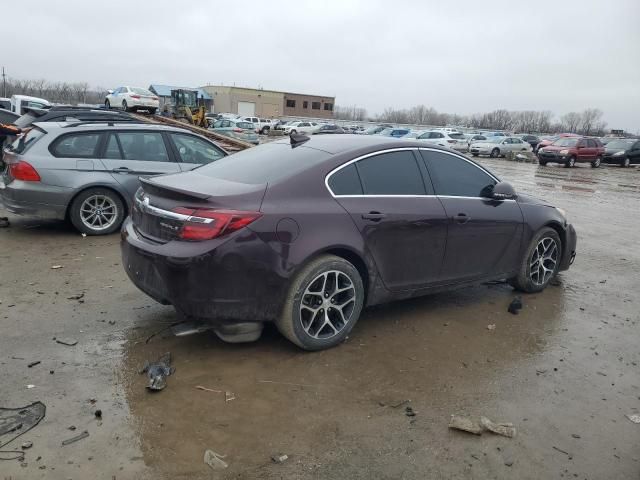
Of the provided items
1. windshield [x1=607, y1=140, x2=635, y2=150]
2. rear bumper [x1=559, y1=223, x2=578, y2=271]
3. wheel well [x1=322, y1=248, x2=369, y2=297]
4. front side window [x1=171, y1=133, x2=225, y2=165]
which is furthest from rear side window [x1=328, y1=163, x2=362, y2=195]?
windshield [x1=607, y1=140, x2=635, y2=150]

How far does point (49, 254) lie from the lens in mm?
6523

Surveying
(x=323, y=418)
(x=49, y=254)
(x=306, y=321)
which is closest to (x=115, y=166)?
(x=49, y=254)

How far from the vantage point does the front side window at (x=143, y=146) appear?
7.72 m

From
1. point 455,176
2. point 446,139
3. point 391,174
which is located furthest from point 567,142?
point 391,174

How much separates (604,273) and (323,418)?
5.21 metres

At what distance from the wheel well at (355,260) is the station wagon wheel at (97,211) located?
4585mm

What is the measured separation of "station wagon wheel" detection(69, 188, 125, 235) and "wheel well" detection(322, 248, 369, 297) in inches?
180

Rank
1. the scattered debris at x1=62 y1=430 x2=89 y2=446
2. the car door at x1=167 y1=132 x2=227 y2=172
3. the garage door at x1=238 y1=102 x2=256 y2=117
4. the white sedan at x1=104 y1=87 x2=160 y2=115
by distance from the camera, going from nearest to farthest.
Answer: the scattered debris at x1=62 y1=430 x2=89 y2=446
the car door at x1=167 y1=132 x2=227 y2=172
the white sedan at x1=104 y1=87 x2=160 y2=115
the garage door at x1=238 y1=102 x2=256 y2=117

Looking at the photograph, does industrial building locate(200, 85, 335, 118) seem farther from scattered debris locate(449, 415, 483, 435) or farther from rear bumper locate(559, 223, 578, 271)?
scattered debris locate(449, 415, 483, 435)

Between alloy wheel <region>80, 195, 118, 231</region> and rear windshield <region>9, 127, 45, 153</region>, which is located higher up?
rear windshield <region>9, 127, 45, 153</region>

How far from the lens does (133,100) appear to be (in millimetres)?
31281

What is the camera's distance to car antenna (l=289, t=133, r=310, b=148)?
4745 mm

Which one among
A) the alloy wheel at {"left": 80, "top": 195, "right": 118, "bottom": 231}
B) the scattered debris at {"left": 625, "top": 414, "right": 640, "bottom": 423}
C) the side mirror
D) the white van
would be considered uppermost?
the white van

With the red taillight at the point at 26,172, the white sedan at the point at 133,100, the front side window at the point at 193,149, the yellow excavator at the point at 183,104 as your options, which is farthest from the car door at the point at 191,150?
the yellow excavator at the point at 183,104
